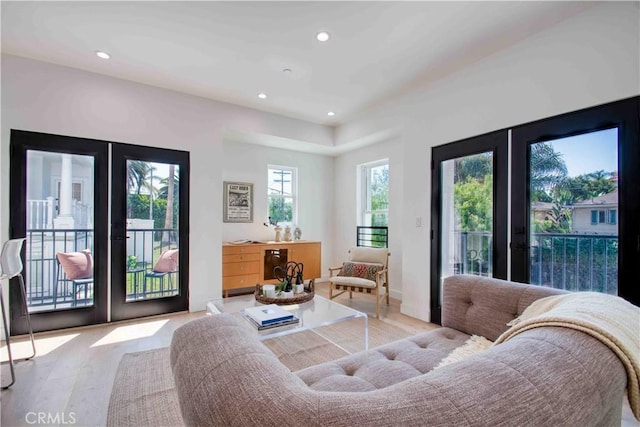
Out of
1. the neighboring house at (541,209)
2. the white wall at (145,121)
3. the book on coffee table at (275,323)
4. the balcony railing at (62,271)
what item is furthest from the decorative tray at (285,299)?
the neighboring house at (541,209)

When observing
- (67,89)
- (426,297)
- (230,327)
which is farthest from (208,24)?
(426,297)

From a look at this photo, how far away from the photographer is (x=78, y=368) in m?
2.29

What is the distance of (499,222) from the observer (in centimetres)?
281

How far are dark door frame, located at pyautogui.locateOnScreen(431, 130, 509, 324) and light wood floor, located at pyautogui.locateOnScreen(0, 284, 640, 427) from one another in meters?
0.59

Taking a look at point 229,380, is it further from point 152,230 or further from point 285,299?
point 152,230

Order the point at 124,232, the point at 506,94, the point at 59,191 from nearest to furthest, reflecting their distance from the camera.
Answer: 1. the point at 506,94
2. the point at 59,191
3. the point at 124,232

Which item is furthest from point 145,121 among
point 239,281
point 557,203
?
point 557,203

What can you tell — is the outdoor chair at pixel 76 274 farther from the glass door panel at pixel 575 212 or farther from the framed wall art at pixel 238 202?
the glass door panel at pixel 575 212

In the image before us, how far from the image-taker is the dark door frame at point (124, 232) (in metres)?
3.31

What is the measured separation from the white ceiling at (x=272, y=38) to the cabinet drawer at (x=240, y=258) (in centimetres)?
225

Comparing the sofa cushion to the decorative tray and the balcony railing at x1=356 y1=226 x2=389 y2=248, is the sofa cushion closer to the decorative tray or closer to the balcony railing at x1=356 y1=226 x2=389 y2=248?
the decorative tray

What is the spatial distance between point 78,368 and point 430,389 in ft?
9.28

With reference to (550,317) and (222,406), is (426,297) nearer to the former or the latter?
(550,317)

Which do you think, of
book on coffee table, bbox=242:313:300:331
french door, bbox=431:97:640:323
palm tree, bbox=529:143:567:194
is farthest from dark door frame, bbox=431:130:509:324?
book on coffee table, bbox=242:313:300:331
